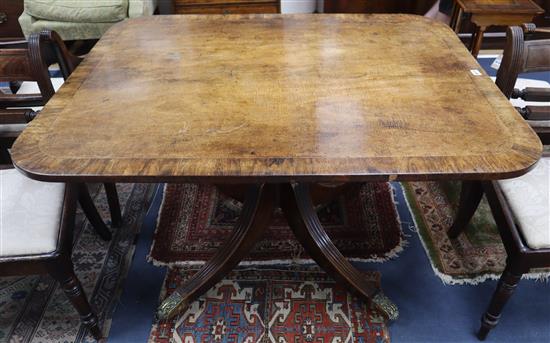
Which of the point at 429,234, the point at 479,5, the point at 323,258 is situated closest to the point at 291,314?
the point at 323,258

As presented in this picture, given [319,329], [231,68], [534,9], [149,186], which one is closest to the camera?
[231,68]

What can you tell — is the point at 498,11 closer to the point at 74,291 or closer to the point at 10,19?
the point at 74,291

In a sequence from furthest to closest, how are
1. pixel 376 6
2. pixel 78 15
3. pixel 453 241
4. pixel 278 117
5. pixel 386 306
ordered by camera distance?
pixel 376 6 < pixel 78 15 < pixel 453 241 < pixel 386 306 < pixel 278 117

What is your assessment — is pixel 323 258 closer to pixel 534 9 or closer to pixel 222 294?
pixel 222 294

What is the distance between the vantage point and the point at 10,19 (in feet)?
9.77

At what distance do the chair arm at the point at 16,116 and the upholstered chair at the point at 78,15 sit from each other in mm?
1645

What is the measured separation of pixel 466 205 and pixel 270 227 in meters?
0.75

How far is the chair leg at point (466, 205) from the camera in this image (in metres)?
1.40

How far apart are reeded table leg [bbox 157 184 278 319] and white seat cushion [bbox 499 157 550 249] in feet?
2.26

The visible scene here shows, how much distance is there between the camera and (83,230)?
5.44 feet

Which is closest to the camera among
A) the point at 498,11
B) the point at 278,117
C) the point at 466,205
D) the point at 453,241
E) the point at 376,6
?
the point at 278,117

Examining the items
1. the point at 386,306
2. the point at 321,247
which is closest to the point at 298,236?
the point at 321,247

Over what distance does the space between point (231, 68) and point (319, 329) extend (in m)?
0.87

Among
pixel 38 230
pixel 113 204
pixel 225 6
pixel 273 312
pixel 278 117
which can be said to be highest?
pixel 278 117
